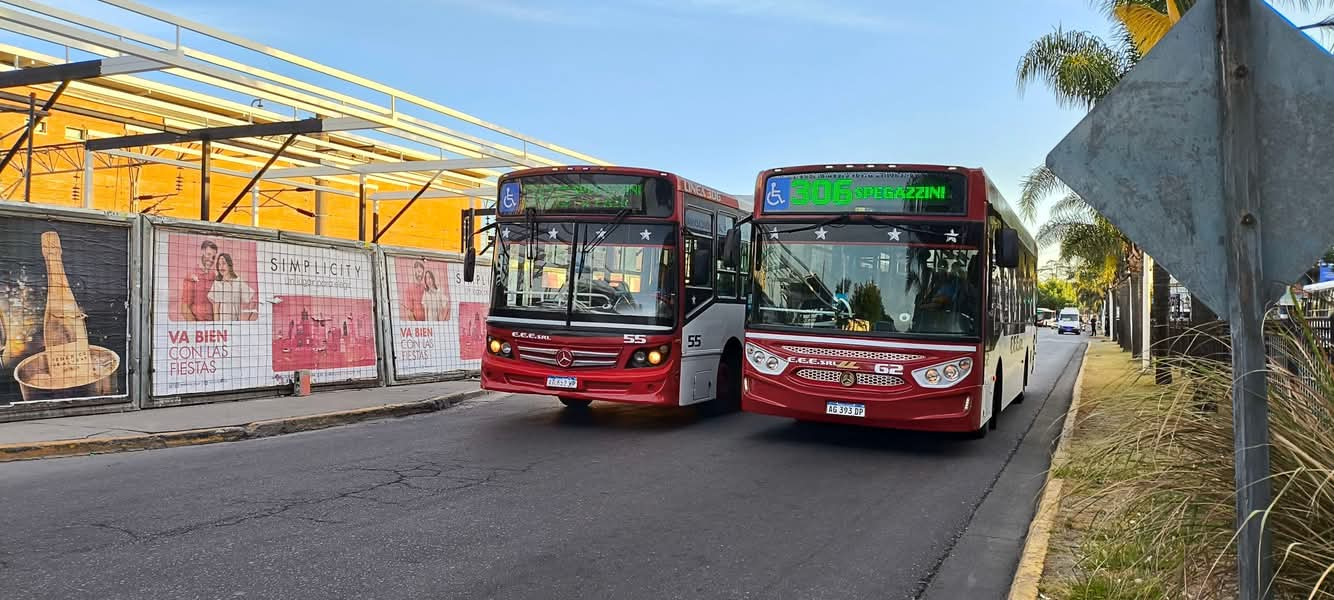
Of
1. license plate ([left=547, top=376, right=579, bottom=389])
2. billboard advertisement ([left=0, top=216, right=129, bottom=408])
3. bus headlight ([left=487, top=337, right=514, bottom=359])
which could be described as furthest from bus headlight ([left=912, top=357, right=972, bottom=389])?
billboard advertisement ([left=0, top=216, right=129, bottom=408])

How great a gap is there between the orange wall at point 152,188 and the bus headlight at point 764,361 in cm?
1015

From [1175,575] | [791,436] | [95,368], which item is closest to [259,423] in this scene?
[95,368]

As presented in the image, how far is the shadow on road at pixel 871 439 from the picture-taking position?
1037 cm

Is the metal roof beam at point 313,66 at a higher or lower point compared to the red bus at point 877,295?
higher

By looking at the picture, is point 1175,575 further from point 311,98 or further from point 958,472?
point 311,98

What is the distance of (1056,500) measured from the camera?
7090 mm

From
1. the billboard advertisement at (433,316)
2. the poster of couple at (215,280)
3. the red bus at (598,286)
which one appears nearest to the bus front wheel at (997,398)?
the red bus at (598,286)

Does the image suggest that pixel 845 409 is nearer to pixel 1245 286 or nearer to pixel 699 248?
pixel 699 248

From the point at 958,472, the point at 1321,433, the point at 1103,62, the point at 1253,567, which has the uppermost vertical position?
the point at 1103,62

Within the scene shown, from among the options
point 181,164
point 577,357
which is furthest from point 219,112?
point 577,357

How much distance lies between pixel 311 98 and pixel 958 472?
37.3ft

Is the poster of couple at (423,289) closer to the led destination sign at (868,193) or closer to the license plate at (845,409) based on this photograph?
the led destination sign at (868,193)

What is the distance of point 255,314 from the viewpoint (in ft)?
42.3

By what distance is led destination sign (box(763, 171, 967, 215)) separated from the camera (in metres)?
9.79
